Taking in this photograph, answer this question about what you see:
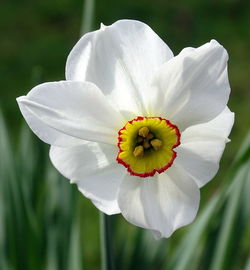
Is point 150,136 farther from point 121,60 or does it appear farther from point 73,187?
point 73,187

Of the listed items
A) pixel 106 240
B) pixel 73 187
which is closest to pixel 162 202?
pixel 106 240

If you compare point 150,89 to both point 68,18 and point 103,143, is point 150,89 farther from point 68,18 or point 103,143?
point 68,18

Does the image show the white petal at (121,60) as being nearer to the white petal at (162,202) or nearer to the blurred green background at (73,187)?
the white petal at (162,202)

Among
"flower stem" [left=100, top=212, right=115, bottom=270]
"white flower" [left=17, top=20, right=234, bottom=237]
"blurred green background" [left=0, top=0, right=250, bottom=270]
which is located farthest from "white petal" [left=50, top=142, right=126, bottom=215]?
"blurred green background" [left=0, top=0, right=250, bottom=270]

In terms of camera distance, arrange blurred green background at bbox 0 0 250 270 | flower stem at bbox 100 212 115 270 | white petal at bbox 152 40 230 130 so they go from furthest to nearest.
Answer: blurred green background at bbox 0 0 250 270 → flower stem at bbox 100 212 115 270 → white petal at bbox 152 40 230 130

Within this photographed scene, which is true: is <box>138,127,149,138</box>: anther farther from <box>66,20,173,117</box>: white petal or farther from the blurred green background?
the blurred green background

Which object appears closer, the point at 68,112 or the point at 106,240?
the point at 68,112

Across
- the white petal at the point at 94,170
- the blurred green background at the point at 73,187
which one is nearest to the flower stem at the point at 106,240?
the white petal at the point at 94,170
